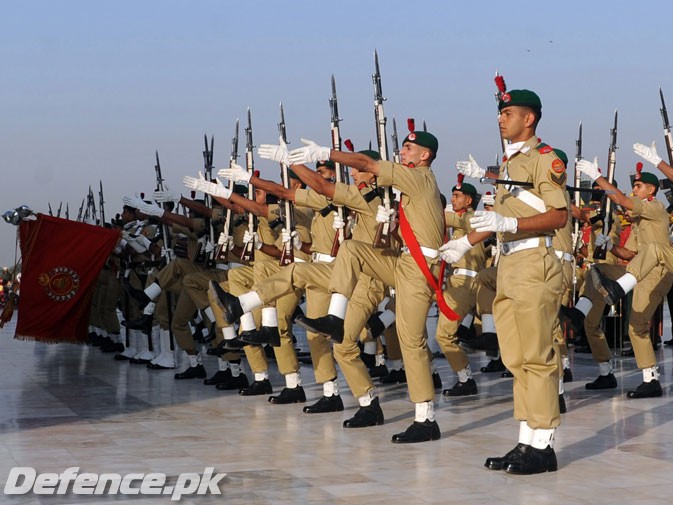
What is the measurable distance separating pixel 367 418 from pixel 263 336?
137 cm

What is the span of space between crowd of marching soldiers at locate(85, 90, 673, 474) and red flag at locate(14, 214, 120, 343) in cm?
107

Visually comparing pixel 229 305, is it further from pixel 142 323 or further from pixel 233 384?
pixel 142 323

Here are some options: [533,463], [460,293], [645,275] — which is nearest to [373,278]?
[460,293]

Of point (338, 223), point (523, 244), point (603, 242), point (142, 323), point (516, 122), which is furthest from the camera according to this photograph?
point (142, 323)

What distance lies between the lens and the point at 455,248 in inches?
284

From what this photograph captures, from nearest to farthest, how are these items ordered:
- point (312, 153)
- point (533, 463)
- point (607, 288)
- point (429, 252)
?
point (533, 463) → point (312, 153) → point (429, 252) → point (607, 288)

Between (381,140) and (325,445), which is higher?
(381,140)

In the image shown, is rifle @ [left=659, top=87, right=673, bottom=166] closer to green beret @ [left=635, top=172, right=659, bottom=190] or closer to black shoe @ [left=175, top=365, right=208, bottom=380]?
green beret @ [left=635, top=172, right=659, bottom=190]

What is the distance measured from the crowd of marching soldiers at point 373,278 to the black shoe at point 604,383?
0.02 metres

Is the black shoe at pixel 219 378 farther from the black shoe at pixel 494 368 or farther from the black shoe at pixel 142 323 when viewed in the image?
the black shoe at pixel 494 368

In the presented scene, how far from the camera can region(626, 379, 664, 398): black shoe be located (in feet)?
32.7

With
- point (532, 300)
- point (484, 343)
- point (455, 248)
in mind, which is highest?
point (455, 248)

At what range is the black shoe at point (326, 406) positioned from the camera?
939 centimetres

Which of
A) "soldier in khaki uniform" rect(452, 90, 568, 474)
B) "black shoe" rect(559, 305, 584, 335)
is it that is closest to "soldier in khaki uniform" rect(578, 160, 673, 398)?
"black shoe" rect(559, 305, 584, 335)
